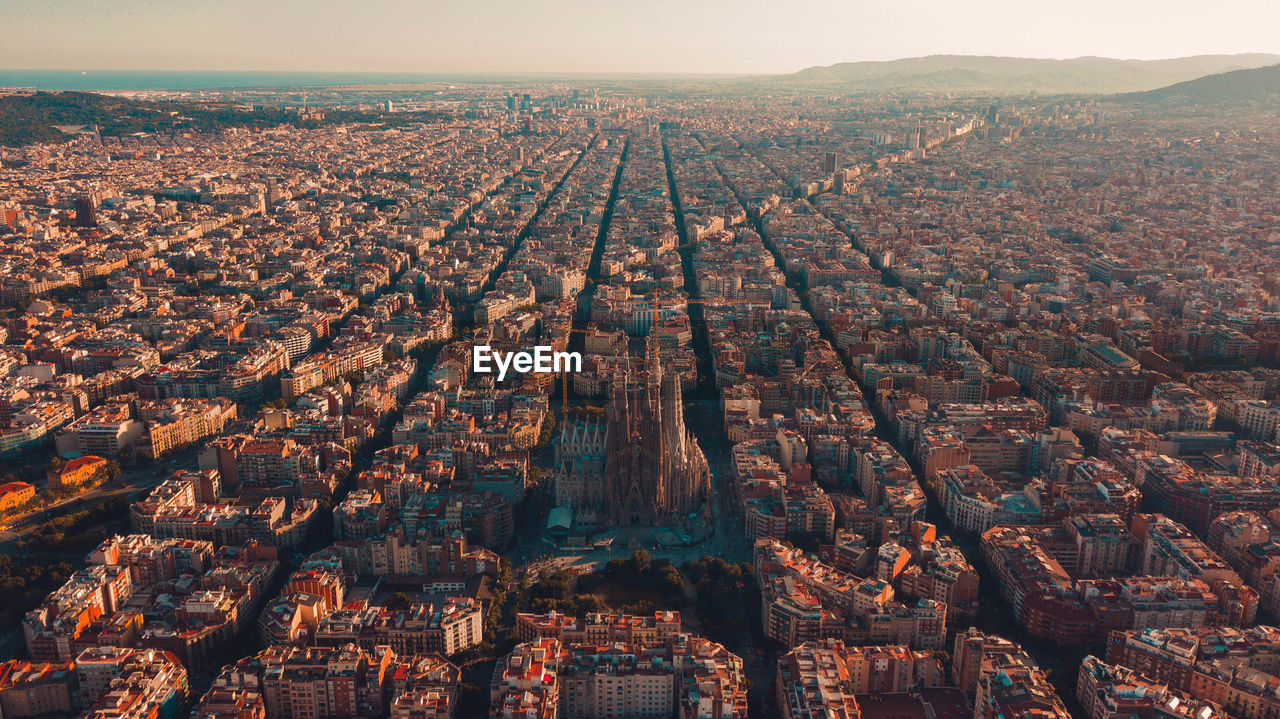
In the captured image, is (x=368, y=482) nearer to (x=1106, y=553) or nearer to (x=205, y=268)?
(x=1106, y=553)

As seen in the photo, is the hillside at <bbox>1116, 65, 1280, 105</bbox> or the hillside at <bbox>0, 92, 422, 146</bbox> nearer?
the hillside at <bbox>0, 92, 422, 146</bbox>

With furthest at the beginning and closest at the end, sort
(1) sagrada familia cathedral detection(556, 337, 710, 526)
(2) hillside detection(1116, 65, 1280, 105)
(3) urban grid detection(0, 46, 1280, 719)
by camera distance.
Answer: (2) hillside detection(1116, 65, 1280, 105) → (1) sagrada familia cathedral detection(556, 337, 710, 526) → (3) urban grid detection(0, 46, 1280, 719)

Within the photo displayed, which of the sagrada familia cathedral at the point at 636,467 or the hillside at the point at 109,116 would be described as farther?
the hillside at the point at 109,116

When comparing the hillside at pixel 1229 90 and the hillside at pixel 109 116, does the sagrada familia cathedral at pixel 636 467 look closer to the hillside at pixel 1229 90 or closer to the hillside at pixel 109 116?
the hillside at pixel 109 116

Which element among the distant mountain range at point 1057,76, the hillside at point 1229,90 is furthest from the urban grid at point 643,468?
the distant mountain range at point 1057,76

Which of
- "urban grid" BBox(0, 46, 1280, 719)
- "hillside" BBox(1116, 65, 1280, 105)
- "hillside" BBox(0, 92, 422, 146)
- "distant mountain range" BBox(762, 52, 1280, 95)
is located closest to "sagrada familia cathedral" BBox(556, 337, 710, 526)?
"urban grid" BBox(0, 46, 1280, 719)

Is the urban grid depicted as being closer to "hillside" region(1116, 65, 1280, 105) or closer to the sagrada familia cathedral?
the sagrada familia cathedral
